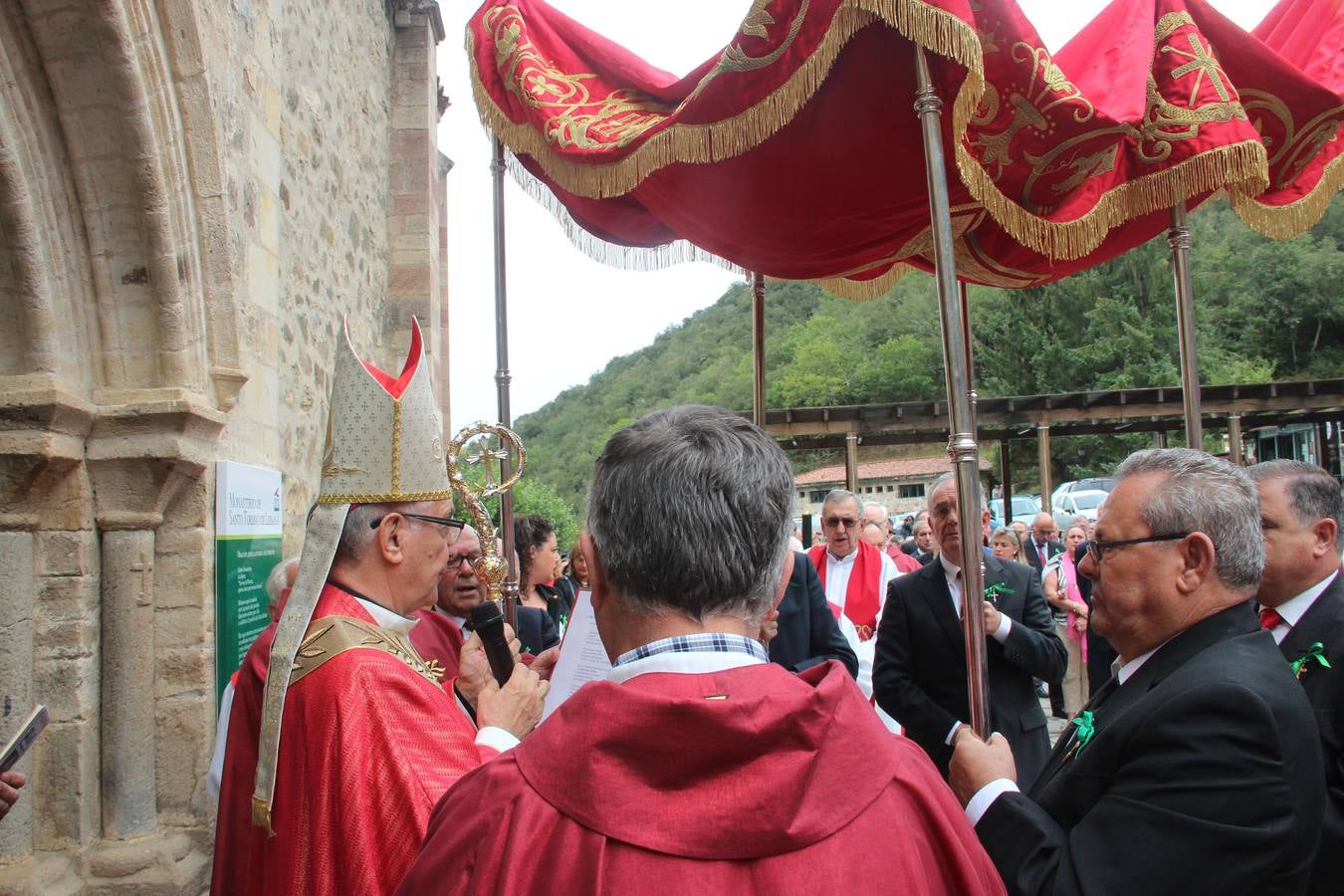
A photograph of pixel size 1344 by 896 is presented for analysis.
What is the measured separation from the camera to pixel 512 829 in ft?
3.47

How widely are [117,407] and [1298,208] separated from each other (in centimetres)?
417

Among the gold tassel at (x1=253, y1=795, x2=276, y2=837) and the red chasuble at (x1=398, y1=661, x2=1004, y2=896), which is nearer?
the red chasuble at (x1=398, y1=661, x2=1004, y2=896)

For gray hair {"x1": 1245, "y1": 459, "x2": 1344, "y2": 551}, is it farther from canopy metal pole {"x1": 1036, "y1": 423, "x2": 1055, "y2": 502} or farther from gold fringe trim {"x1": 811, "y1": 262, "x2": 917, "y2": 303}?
canopy metal pole {"x1": 1036, "y1": 423, "x2": 1055, "y2": 502}

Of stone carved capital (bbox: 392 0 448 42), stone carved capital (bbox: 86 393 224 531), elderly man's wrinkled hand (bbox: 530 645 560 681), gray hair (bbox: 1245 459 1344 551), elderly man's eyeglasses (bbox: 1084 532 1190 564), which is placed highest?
stone carved capital (bbox: 392 0 448 42)

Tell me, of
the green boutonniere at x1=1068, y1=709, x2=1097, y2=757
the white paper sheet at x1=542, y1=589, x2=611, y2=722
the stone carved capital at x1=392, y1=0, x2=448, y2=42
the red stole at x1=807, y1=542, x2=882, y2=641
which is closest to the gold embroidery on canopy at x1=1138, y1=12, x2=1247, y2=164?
the green boutonniere at x1=1068, y1=709, x2=1097, y2=757

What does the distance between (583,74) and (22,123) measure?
6.83 ft

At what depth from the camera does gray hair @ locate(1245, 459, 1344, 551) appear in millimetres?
2469

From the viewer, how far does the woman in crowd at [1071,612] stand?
766cm

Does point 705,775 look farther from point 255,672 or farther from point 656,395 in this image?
point 656,395

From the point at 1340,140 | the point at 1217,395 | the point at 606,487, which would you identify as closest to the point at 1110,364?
the point at 1217,395

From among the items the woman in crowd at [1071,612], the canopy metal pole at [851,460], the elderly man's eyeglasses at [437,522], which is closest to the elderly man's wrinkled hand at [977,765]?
the elderly man's eyeglasses at [437,522]

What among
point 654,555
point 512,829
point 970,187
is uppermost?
point 970,187

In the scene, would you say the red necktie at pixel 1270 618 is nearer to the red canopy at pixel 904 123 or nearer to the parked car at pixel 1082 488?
the red canopy at pixel 904 123

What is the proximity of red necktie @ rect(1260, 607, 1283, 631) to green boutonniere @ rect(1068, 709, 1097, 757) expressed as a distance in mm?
814
